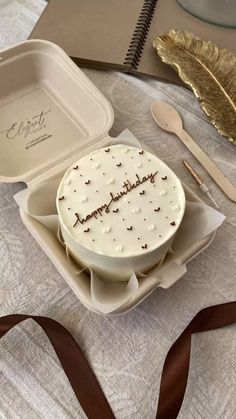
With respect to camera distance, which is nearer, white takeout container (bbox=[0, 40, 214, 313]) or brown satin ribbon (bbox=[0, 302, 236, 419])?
brown satin ribbon (bbox=[0, 302, 236, 419])

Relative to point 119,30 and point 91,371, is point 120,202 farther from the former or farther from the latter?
point 119,30

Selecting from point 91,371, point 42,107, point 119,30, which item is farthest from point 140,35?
point 91,371

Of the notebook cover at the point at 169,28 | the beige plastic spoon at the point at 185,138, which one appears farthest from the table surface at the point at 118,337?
the notebook cover at the point at 169,28


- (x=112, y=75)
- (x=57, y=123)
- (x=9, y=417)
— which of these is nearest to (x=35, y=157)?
(x=57, y=123)

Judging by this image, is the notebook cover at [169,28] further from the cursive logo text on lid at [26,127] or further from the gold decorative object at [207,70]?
the cursive logo text on lid at [26,127]

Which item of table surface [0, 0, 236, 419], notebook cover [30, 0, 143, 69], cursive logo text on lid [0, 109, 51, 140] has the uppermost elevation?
notebook cover [30, 0, 143, 69]

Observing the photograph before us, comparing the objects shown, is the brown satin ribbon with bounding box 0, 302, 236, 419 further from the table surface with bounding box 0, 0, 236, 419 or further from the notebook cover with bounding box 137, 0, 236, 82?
the notebook cover with bounding box 137, 0, 236, 82

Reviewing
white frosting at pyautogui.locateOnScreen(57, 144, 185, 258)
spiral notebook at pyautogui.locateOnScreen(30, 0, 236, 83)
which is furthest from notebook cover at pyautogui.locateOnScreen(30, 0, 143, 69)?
white frosting at pyautogui.locateOnScreen(57, 144, 185, 258)
